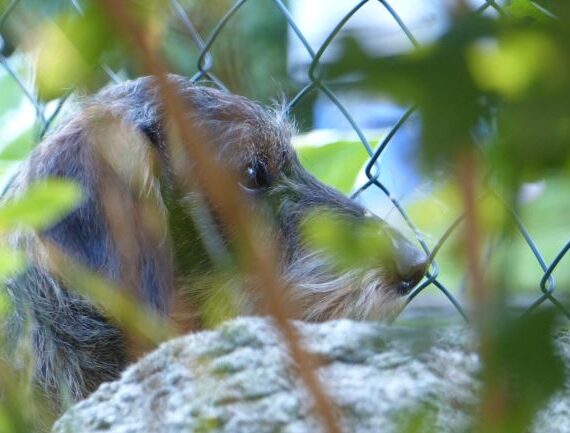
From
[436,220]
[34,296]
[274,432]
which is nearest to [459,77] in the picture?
[436,220]

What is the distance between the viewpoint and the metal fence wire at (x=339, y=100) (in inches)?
35.7

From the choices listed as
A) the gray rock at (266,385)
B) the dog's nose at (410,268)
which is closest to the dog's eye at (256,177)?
the dog's nose at (410,268)

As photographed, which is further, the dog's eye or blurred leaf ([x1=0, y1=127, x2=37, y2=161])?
blurred leaf ([x1=0, y1=127, x2=37, y2=161])

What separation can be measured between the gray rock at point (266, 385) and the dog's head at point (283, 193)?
1.23 metres

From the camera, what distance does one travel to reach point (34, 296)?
2.98 metres

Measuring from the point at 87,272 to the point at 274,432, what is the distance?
155 cm

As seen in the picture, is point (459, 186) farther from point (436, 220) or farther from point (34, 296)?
point (34, 296)

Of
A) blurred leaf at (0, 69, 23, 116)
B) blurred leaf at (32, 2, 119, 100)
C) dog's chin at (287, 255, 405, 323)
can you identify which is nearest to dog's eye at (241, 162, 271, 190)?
dog's chin at (287, 255, 405, 323)

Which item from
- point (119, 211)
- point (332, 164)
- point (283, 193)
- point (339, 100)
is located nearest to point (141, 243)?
point (119, 211)

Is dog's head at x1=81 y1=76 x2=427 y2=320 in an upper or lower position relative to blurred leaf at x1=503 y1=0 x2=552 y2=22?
lower

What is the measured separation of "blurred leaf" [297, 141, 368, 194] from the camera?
3676 mm

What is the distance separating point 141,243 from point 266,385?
1.39m

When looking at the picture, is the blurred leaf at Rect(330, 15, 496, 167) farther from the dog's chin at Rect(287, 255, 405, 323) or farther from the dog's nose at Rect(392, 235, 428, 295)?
the dog's chin at Rect(287, 255, 405, 323)

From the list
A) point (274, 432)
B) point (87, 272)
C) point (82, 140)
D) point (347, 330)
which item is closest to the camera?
point (274, 432)
